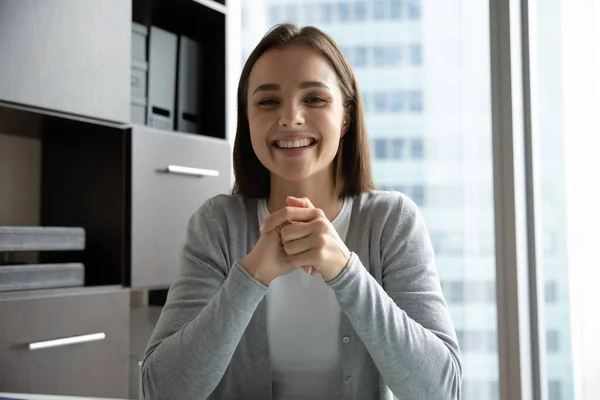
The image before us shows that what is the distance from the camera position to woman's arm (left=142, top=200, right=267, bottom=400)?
1.03 metres

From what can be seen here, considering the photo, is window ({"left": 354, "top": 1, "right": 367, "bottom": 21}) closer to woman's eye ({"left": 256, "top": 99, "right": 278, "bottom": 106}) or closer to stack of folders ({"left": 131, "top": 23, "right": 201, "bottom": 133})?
stack of folders ({"left": 131, "top": 23, "right": 201, "bottom": 133})

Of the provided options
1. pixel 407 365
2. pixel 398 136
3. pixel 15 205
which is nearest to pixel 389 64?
pixel 398 136

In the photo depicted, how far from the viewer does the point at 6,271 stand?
4.84 ft

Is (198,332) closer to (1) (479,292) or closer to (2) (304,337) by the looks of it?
(2) (304,337)

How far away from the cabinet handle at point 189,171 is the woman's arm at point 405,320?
2.88 ft

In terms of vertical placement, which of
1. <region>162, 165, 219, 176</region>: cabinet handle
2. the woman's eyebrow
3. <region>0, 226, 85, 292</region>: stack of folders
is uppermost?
the woman's eyebrow

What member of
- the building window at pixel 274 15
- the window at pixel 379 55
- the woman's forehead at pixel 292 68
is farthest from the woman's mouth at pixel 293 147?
the building window at pixel 274 15

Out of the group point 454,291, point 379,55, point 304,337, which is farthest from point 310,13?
point 304,337

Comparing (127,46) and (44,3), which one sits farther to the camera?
(127,46)

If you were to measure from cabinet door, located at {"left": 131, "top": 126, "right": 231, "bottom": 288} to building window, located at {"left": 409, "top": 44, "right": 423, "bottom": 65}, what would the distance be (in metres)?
0.67

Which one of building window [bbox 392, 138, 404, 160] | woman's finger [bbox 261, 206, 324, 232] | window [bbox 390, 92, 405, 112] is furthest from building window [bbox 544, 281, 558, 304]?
woman's finger [bbox 261, 206, 324, 232]

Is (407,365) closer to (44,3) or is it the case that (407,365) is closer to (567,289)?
(567,289)

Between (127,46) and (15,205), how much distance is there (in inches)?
21.0

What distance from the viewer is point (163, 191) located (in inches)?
74.1
